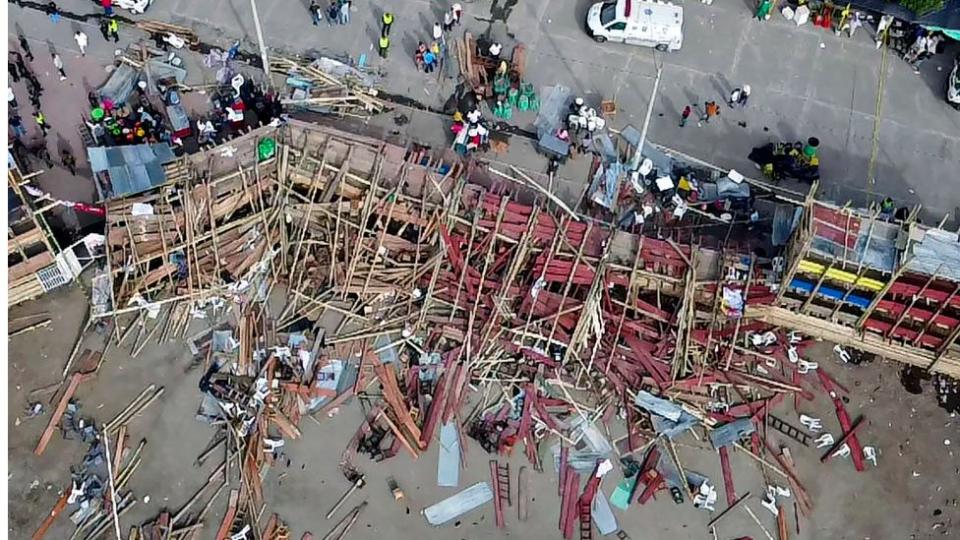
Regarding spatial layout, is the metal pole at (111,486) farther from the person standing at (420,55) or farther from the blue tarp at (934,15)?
the blue tarp at (934,15)

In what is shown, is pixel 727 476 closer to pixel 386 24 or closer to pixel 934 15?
pixel 386 24

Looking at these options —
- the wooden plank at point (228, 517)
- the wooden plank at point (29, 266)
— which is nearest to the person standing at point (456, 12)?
the wooden plank at point (29, 266)

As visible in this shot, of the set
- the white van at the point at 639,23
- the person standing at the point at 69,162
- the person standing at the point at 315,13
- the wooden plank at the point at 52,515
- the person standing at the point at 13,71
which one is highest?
the person standing at the point at 315,13

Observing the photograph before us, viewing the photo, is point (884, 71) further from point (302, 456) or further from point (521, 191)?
point (302, 456)

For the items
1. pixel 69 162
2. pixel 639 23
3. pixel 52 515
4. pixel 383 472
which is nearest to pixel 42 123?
pixel 69 162

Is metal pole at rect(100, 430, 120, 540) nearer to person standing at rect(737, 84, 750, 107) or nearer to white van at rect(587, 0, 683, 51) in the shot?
white van at rect(587, 0, 683, 51)

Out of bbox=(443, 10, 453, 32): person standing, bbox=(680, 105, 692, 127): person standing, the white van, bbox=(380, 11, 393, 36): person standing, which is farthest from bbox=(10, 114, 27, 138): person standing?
bbox=(680, 105, 692, 127): person standing
